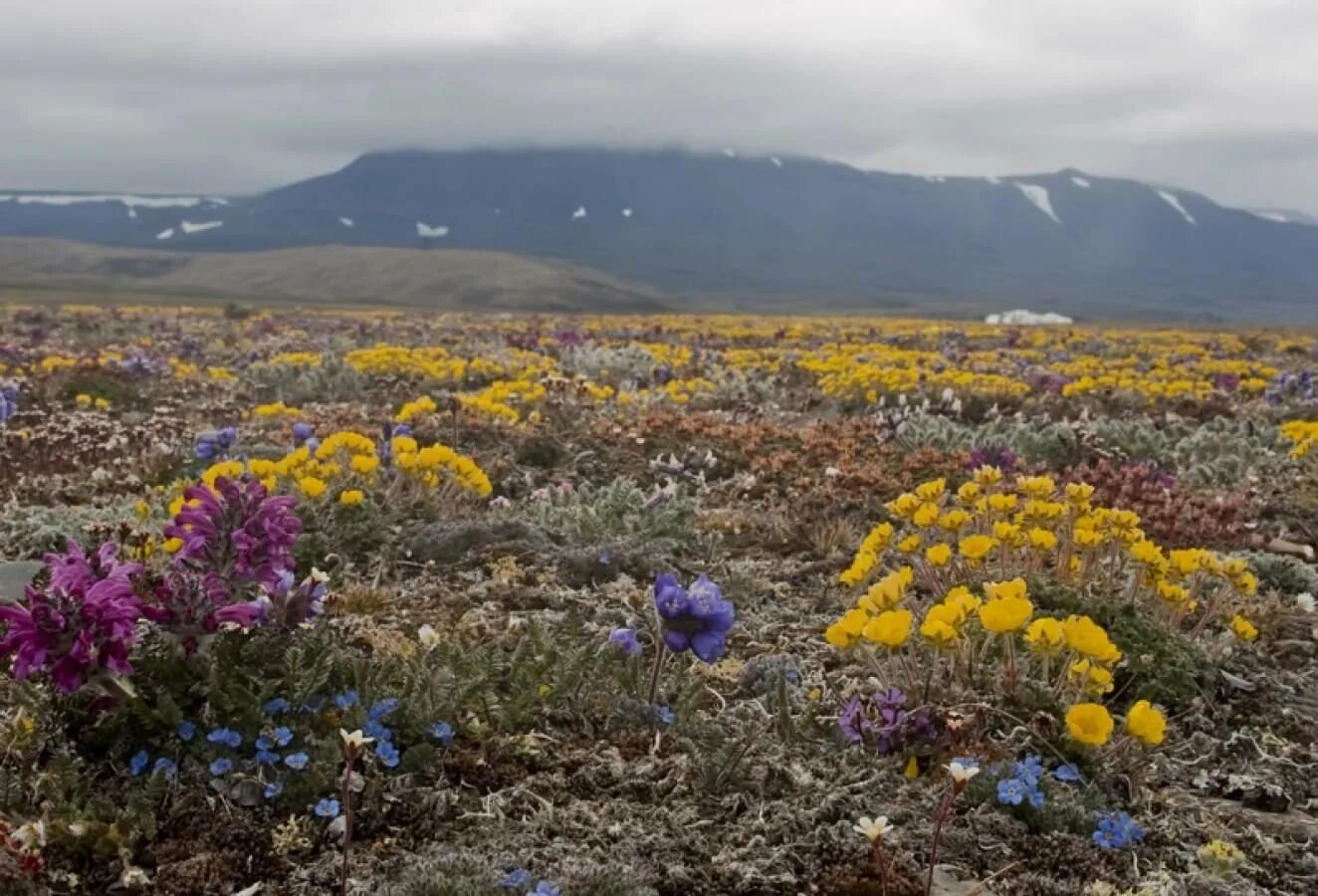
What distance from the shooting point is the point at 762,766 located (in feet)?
12.6

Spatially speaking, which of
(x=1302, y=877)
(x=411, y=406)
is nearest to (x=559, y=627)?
(x=1302, y=877)

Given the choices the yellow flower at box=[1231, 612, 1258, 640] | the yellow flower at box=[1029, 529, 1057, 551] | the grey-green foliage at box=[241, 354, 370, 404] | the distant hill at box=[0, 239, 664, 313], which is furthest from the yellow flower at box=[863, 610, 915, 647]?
the distant hill at box=[0, 239, 664, 313]

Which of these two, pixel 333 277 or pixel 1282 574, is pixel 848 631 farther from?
pixel 333 277

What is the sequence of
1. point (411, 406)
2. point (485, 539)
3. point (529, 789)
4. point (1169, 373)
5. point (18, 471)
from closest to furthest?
point (529, 789)
point (485, 539)
point (18, 471)
point (411, 406)
point (1169, 373)

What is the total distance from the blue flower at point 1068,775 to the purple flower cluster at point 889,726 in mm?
415

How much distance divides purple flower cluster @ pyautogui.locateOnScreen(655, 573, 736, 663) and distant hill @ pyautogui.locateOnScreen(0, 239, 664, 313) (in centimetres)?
12306

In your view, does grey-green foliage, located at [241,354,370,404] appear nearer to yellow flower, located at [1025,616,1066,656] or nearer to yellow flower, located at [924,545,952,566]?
yellow flower, located at [924,545,952,566]

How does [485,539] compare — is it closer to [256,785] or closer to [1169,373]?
[256,785]

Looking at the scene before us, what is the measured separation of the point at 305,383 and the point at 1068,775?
521 inches

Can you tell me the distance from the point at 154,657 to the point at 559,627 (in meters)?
2.17

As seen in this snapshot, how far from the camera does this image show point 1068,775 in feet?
12.5

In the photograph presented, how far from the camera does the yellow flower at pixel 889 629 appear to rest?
12.8 ft

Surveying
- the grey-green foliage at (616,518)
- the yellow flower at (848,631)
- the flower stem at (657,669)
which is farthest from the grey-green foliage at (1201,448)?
the flower stem at (657,669)

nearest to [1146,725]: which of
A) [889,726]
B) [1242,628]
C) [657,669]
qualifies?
[889,726]
